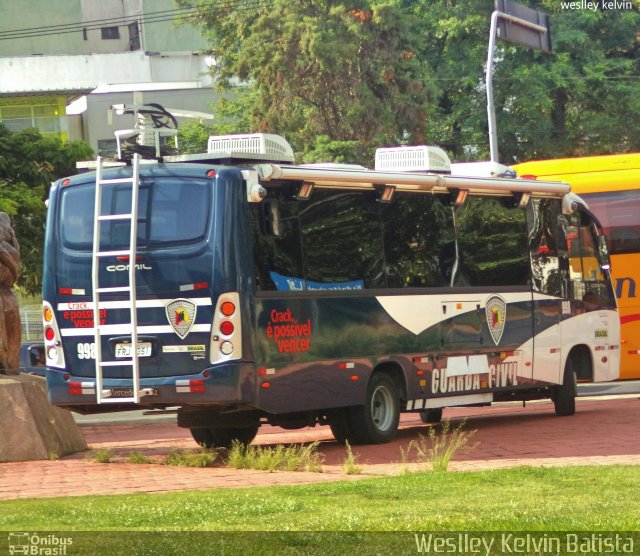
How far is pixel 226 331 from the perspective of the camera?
13875mm

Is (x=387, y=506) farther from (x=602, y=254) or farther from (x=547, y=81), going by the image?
(x=547, y=81)

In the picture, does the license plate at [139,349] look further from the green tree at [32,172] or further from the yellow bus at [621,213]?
the green tree at [32,172]

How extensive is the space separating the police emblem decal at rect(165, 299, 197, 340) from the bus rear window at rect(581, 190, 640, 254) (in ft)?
40.9

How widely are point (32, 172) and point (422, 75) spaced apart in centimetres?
1894

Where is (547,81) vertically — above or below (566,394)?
above

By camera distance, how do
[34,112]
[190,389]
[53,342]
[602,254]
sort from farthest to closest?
[34,112]
[602,254]
[53,342]
[190,389]

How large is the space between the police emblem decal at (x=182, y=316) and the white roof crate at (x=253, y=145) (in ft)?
5.79

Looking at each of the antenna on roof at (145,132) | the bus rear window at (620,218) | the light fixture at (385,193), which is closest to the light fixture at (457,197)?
the light fixture at (385,193)

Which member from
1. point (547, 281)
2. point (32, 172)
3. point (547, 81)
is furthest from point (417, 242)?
point (547, 81)

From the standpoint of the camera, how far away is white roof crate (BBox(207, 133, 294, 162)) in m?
14.9

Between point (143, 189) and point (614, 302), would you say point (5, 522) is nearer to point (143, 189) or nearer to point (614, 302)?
point (143, 189)

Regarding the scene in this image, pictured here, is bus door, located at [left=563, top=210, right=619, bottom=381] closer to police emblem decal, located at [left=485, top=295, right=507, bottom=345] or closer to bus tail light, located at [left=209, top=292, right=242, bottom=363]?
police emblem decal, located at [left=485, top=295, right=507, bottom=345]

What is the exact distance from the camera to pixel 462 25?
44688mm

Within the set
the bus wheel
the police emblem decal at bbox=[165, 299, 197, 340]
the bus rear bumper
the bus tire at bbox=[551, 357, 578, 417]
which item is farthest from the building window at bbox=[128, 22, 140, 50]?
the police emblem decal at bbox=[165, 299, 197, 340]
